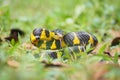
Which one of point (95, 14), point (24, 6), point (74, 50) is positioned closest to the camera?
point (74, 50)

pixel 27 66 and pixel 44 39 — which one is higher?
pixel 44 39

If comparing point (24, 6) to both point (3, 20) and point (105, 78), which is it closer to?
point (3, 20)

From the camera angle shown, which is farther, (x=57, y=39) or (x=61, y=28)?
(x=61, y=28)

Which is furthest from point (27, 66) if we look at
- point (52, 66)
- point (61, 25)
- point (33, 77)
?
point (61, 25)

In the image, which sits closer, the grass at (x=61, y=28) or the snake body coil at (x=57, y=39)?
the grass at (x=61, y=28)

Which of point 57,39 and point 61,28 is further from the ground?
point 61,28

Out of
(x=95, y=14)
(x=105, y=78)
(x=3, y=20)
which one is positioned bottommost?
(x=105, y=78)

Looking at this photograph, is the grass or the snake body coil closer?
the grass

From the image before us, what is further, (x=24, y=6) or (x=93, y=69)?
(x=24, y=6)
